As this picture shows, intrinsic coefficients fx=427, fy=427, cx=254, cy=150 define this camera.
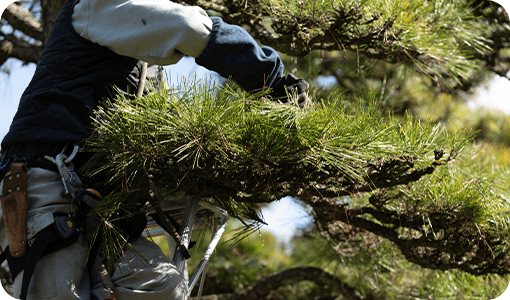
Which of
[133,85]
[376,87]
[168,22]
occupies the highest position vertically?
[168,22]

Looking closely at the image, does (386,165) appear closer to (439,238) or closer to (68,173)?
(439,238)

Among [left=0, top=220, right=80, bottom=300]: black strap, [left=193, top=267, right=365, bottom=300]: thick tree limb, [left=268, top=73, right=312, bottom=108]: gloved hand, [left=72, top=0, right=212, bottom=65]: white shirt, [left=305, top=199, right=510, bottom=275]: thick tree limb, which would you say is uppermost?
[left=72, top=0, right=212, bottom=65]: white shirt

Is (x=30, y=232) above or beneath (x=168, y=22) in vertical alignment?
beneath

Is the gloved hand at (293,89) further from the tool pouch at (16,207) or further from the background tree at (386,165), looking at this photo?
the tool pouch at (16,207)

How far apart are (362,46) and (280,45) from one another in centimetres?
17

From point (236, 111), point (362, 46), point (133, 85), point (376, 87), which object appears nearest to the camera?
point (236, 111)

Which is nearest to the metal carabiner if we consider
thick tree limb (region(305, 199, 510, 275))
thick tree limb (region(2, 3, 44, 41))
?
thick tree limb (region(305, 199, 510, 275))

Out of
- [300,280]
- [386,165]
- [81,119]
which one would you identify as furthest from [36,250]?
[300,280]

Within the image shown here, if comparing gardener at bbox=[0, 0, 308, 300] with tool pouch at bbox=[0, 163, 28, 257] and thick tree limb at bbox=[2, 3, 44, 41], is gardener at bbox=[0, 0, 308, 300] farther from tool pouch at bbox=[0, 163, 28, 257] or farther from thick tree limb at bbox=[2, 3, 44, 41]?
thick tree limb at bbox=[2, 3, 44, 41]

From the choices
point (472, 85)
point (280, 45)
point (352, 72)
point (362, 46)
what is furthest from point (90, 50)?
point (472, 85)

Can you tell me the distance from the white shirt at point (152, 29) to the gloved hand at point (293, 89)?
0.13 m

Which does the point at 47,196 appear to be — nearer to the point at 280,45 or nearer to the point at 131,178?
the point at 131,178

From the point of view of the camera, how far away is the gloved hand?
597 millimetres

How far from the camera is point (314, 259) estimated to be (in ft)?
5.52
